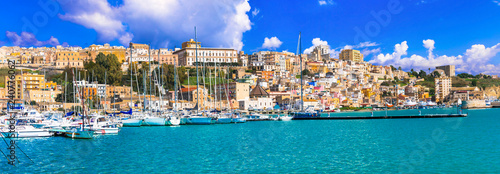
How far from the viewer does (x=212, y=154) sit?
20.0m

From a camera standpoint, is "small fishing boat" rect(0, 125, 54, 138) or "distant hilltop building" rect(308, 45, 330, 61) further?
"distant hilltop building" rect(308, 45, 330, 61)

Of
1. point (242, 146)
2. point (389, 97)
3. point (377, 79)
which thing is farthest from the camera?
point (377, 79)

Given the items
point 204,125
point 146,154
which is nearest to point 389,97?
point 204,125

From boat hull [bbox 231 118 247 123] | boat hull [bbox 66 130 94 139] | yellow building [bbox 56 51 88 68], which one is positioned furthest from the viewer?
yellow building [bbox 56 51 88 68]

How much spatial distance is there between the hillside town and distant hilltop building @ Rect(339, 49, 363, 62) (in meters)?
9.80

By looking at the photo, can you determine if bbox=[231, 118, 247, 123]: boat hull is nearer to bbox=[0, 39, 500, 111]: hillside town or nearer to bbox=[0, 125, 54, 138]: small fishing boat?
bbox=[0, 39, 500, 111]: hillside town

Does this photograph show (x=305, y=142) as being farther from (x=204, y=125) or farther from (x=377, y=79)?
(x=377, y=79)

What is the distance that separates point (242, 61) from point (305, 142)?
97.4 meters

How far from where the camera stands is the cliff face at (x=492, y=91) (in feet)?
426

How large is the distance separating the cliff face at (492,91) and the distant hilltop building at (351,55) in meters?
48.7

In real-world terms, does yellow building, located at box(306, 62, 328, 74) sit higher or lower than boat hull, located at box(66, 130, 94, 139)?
higher

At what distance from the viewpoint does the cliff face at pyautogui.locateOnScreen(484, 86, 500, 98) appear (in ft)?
426

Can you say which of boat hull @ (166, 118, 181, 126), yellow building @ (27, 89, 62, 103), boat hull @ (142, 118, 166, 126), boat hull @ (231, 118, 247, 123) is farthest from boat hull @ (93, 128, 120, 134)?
yellow building @ (27, 89, 62, 103)

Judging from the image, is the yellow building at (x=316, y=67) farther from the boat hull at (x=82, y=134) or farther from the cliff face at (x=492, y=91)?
the boat hull at (x=82, y=134)
